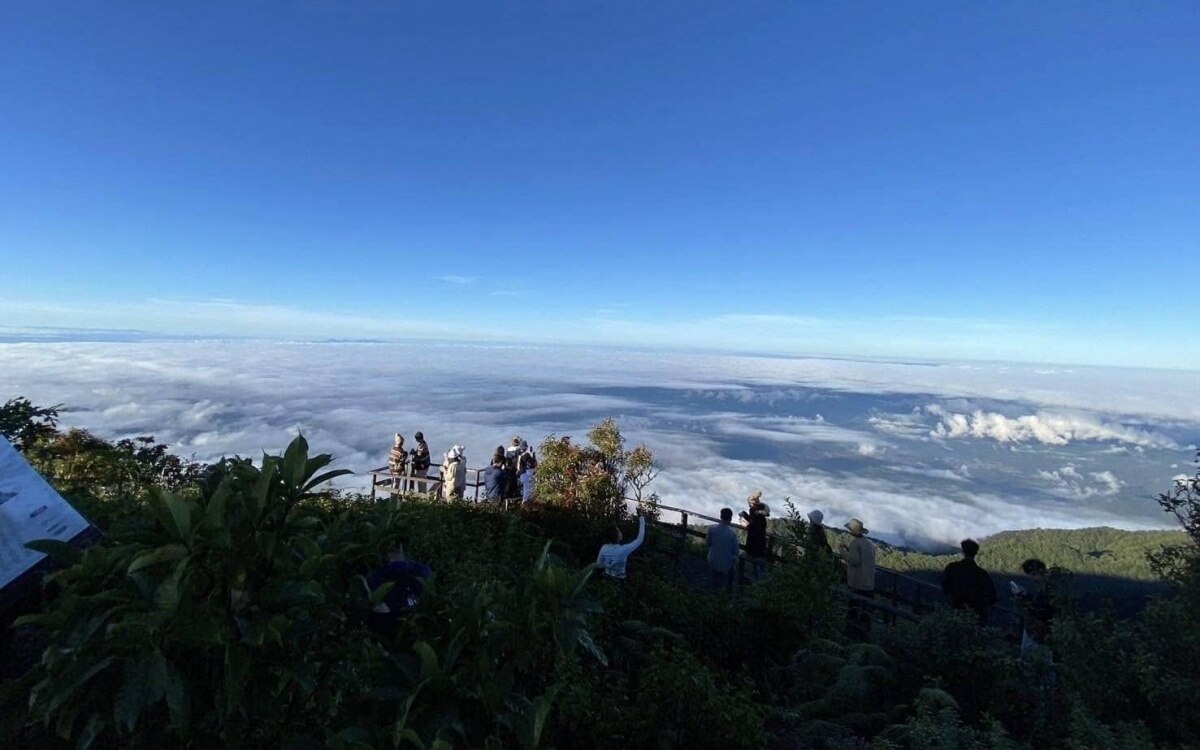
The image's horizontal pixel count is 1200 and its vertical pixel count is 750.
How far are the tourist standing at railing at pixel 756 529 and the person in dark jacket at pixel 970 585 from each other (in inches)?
145

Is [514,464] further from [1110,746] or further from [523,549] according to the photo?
[1110,746]

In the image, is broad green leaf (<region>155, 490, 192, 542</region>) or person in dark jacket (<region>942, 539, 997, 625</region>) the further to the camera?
person in dark jacket (<region>942, 539, 997, 625</region>)

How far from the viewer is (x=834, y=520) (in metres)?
130

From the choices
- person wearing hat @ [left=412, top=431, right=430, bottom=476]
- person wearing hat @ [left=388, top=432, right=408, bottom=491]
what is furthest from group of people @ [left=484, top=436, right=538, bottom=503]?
person wearing hat @ [left=388, top=432, right=408, bottom=491]

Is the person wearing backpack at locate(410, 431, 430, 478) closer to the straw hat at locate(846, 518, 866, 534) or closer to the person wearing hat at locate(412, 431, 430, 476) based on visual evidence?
the person wearing hat at locate(412, 431, 430, 476)

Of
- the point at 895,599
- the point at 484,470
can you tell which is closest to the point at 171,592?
the point at 895,599

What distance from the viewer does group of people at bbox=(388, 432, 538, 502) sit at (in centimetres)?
1445

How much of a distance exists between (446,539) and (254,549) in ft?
29.9

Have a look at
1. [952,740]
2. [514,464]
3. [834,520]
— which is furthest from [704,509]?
[952,740]

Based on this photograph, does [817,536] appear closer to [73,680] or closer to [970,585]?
[970,585]

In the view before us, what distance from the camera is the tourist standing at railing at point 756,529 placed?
38.7ft

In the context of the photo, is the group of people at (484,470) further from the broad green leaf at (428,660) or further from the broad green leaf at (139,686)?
the broad green leaf at (139,686)

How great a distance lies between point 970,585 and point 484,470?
11626mm

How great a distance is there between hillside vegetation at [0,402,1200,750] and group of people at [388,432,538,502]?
4426 mm
